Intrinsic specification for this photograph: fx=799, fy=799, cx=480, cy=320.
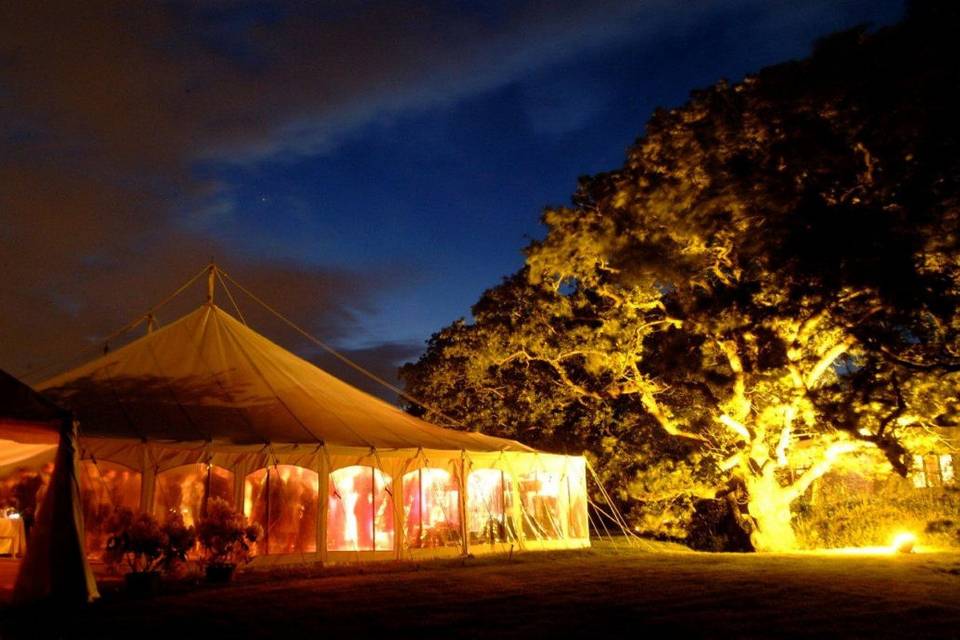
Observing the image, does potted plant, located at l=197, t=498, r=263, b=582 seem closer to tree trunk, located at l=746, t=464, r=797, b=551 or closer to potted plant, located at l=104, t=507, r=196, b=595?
potted plant, located at l=104, t=507, r=196, b=595

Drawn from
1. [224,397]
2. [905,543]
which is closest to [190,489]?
[224,397]

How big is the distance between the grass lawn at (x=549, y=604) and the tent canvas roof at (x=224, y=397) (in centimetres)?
199

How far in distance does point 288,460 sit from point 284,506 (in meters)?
0.62

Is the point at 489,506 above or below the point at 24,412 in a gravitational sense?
below

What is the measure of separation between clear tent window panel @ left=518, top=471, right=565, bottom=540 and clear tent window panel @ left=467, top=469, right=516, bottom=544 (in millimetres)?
355

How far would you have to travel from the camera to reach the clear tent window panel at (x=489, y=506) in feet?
40.5

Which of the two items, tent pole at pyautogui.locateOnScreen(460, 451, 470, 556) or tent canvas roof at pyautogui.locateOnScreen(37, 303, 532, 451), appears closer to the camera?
tent canvas roof at pyautogui.locateOnScreen(37, 303, 532, 451)

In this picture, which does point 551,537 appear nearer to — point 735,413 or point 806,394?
point 735,413

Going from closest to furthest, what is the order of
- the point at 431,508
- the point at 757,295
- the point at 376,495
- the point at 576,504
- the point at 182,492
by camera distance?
the point at 182,492
the point at 757,295
the point at 376,495
the point at 431,508
the point at 576,504

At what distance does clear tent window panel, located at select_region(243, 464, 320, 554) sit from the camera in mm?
10531

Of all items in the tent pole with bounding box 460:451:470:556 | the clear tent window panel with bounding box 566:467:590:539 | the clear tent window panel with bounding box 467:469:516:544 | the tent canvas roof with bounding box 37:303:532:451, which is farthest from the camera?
the clear tent window panel with bounding box 566:467:590:539

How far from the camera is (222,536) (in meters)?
8.78

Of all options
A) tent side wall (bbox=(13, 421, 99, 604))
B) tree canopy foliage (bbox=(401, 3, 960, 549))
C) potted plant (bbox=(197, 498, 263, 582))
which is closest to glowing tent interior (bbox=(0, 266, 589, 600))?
potted plant (bbox=(197, 498, 263, 582))

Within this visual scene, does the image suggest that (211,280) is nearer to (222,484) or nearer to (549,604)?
(222,484)
